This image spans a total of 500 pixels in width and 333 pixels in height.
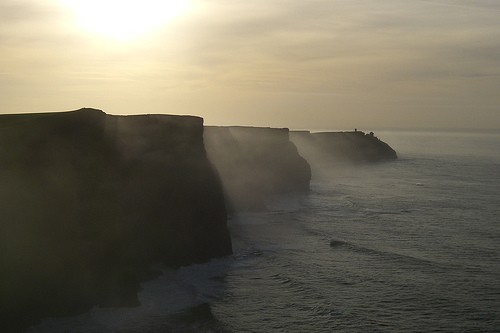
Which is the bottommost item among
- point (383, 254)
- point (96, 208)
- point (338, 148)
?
point (383, 254)

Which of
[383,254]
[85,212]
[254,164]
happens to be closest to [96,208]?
[85,212]

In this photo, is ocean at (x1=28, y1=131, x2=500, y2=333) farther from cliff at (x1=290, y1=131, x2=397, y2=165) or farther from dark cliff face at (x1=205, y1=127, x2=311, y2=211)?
cliff at (x1=290, y1=131, x2=397, y2=165)

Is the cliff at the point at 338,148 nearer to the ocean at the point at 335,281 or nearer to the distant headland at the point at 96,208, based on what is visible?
the ocean at the point at 335,281

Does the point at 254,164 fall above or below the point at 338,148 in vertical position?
below

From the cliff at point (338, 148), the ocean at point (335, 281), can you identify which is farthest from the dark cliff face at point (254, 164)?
the cliff at point (338, 148)


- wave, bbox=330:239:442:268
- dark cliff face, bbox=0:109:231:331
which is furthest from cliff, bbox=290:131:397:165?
dark cliff face, bbox=0:109:231:331

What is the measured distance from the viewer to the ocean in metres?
26.6

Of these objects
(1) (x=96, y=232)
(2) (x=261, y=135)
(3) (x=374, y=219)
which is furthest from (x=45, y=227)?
(2) (x=261, y=135)

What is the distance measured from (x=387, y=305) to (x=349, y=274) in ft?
21.0

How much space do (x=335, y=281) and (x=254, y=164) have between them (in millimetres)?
43190

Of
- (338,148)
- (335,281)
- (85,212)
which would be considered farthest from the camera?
(338,148)

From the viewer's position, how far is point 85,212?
29.3 m

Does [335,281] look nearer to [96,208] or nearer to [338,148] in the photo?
[96,208]

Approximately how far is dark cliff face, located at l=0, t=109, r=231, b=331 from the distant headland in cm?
5
